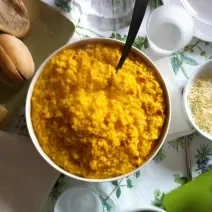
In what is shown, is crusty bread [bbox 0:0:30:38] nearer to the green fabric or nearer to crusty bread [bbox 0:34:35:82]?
crusty bread [bbox 0:34:35:82]

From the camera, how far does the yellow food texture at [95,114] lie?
0.91 meters

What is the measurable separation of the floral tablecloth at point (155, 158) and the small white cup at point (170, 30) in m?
0.03

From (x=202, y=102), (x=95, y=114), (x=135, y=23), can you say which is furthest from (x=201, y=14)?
(x=95, y=114)

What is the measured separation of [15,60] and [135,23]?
11.4 inches

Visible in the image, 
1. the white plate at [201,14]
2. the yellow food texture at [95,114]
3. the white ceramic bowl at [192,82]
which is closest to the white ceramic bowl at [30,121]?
the yellow food texture at [95,114]

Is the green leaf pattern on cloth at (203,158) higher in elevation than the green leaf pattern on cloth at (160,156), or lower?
lower

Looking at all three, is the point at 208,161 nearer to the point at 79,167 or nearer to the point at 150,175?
the point at 150,175

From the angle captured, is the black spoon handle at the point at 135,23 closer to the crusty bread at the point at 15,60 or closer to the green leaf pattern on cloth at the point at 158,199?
the crusty bread at the point at 15,60

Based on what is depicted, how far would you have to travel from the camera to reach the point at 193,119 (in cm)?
108

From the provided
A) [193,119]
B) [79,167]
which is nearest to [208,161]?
[193,119]

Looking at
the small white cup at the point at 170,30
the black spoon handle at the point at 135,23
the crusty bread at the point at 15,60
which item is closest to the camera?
the black spoon handle at the point at 135,23

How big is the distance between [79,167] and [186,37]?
0.41 metres

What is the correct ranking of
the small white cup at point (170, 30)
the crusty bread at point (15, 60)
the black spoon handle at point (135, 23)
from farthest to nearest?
the small white cup at point (170, 30) < the crusty bread at point (15, 60) < the black spoon handle at point (135, 23)

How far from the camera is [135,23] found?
89cm
